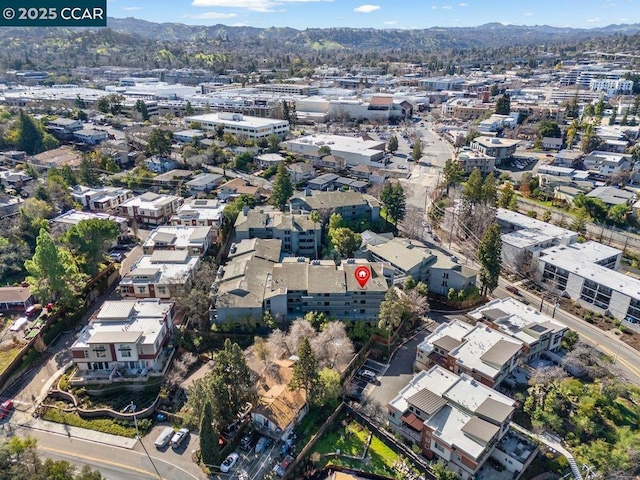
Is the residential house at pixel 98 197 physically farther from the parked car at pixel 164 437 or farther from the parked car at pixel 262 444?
the parked car at pixel 262 444

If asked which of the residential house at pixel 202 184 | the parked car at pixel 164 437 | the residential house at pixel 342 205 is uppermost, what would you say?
the residential house at pixel 342 205

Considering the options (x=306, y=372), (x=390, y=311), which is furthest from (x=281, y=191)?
(x=306, y=372)

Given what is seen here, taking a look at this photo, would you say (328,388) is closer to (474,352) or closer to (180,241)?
(474,352)

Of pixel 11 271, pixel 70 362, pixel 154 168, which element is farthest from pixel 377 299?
pixel 154 168

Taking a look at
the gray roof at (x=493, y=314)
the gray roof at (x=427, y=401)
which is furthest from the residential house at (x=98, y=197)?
the gray roof at (x=493, y=314)

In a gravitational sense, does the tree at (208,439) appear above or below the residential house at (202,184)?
below

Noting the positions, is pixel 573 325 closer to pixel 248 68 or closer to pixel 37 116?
pixel 37 116
